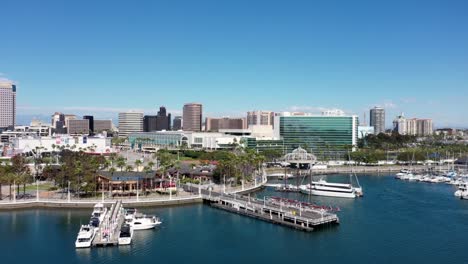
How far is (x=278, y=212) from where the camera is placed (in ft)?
161

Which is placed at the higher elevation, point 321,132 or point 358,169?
point 321,132

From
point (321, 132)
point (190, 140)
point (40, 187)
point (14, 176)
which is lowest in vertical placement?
point (40, 187)

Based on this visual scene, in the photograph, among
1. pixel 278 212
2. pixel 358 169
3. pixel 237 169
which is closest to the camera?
pixel 278 212

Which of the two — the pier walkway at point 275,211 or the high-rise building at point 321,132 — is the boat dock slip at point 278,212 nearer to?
the pier walkway at point 275,211

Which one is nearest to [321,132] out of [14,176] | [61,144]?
[61,144]

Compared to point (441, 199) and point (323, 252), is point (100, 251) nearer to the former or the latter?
point (323, 252)

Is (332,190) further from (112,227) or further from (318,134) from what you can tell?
(318,134)

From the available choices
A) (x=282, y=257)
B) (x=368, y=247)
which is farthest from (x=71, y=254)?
(x=368, y=247)

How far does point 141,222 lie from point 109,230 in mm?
4709

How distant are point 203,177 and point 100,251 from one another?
39979 millimetres

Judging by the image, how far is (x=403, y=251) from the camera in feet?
125

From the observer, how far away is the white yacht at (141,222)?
4381cm

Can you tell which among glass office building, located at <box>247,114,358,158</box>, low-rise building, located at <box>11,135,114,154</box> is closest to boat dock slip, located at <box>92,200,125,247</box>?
low-rise building, located at <box>11,135,114,154</box>

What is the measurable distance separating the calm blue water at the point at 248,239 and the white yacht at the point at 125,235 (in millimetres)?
677
